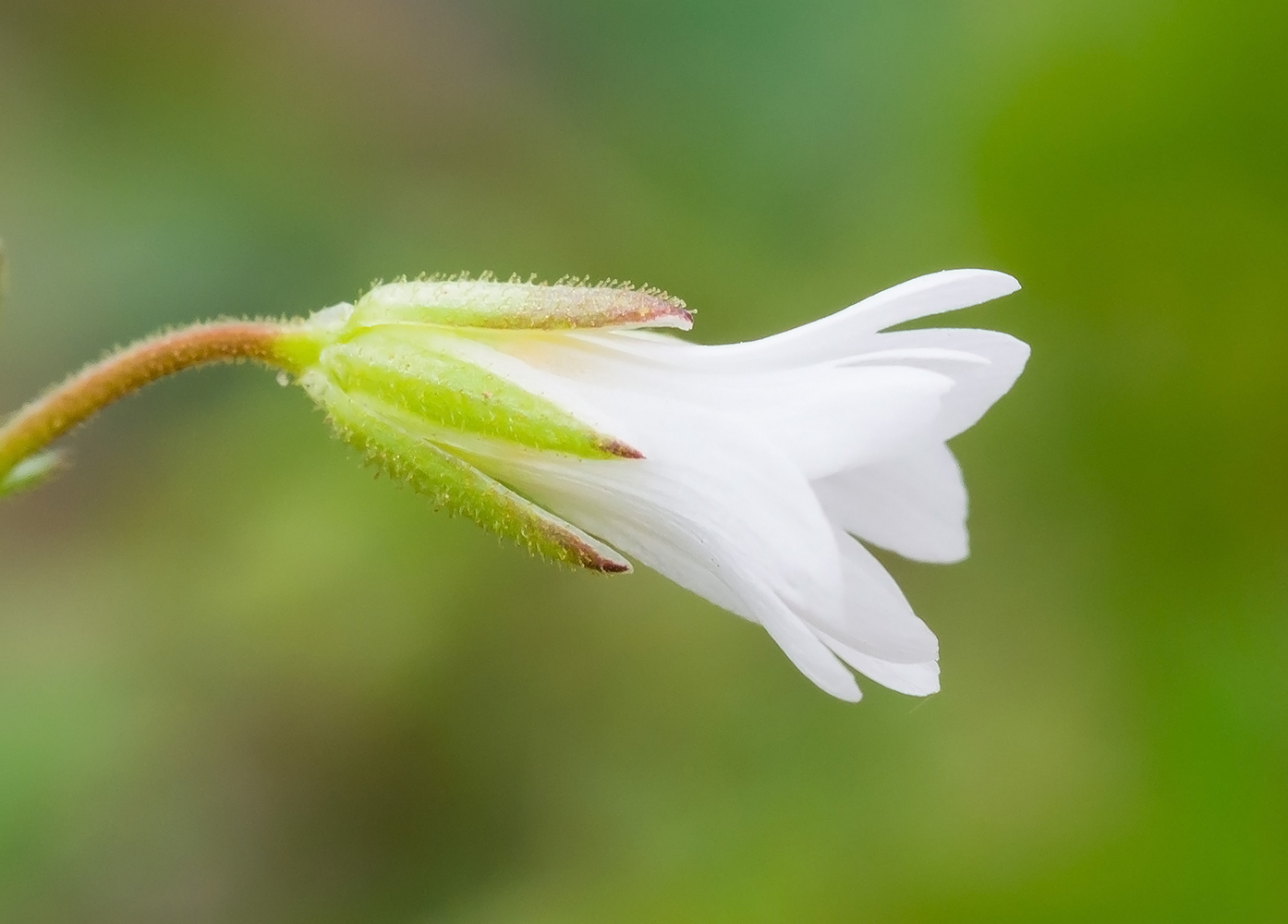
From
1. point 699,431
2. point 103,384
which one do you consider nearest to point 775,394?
point 699,431

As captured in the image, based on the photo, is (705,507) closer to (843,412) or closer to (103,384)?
(843,412)

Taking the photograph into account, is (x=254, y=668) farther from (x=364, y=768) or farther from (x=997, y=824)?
(x=997, y=824)

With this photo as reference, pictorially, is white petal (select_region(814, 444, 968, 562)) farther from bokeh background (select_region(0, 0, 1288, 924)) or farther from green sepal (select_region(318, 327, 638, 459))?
bokeh background (select_region(0, 0, 1288, 924))

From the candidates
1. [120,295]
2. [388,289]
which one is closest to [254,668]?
[120,295]

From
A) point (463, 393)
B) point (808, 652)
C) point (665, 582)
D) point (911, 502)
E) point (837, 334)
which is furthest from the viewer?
point (665, 582)

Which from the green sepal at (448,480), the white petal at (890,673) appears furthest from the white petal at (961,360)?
the green sepal at (448,480)

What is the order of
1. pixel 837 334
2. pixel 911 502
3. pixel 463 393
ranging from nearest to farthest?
pixel 837 334, pixel 463 393, pixel 911 502

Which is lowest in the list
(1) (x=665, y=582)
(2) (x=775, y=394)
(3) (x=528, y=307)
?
(2) (x=775, y=394)

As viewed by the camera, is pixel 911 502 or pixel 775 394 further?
pixel 911 502
